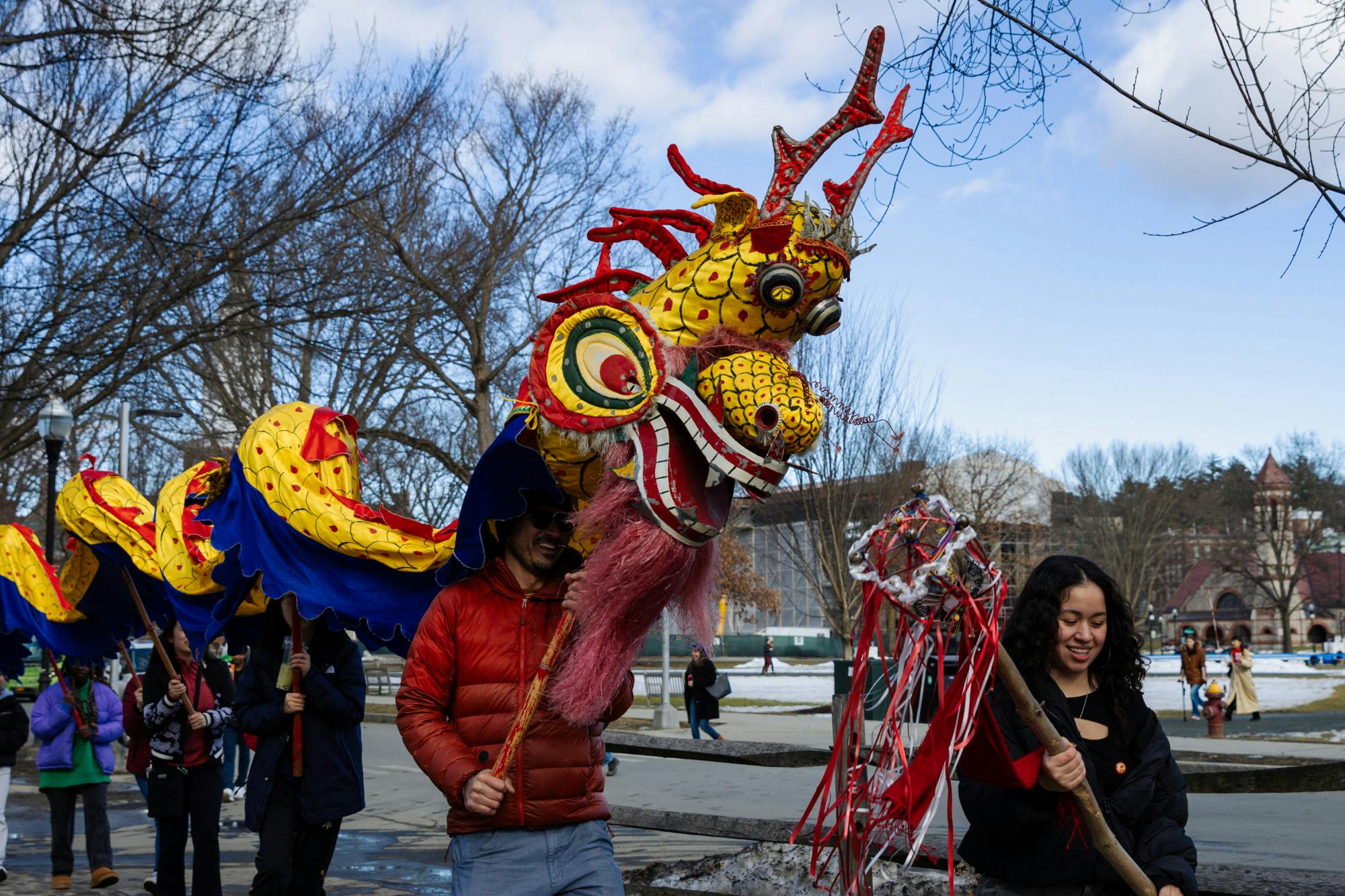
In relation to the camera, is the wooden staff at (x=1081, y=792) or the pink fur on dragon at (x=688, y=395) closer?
the wooden staff at (x=1081, y=792)

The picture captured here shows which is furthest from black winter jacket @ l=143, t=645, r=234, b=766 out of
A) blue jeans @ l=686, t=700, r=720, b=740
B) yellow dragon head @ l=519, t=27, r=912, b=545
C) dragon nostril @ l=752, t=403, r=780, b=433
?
blue jeans @ l=686, t=700, r=720, b=740

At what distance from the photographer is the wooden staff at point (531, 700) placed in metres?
3.46

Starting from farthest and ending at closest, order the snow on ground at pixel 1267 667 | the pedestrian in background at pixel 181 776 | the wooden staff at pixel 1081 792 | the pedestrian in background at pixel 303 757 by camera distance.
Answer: the snow on ground at pixel 1267 667 < the pedestrian in background at pixel 181 776 < the pedestrian in background at pixel 303 757 < the wooden staff at pixel 1081 792

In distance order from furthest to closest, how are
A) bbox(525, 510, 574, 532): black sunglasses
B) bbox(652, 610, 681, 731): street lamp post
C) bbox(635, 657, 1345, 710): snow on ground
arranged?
1. bbox(635, 657, 1345, 710): snow on ground
2. bbox(652, 610, 681, 731): street lamp post
3. bbox(525, 510, 574, 532): black sunglasses

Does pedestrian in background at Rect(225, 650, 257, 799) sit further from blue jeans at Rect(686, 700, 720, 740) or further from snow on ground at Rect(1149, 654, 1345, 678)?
snow on ground at Rect(1149, 654, 1345, 678)

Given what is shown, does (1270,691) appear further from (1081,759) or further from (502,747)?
(502,747)

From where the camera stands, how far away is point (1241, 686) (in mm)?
21609

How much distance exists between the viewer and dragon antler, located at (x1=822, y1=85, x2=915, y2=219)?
3.62m

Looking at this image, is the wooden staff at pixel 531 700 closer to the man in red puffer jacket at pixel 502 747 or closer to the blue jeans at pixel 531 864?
the man in red puffer jacket at pixel 502 747

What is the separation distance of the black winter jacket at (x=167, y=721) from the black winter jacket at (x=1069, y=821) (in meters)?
4.51

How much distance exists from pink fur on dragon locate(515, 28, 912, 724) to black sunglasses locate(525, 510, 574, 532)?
0.11 m

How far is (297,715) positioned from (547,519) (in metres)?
2.26

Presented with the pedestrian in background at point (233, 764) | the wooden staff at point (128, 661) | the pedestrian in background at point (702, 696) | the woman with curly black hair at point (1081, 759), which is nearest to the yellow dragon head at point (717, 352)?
the woman with curly black hair at point (1081, 759)

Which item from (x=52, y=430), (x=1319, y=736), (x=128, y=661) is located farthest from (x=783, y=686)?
(x=128, y=661)
